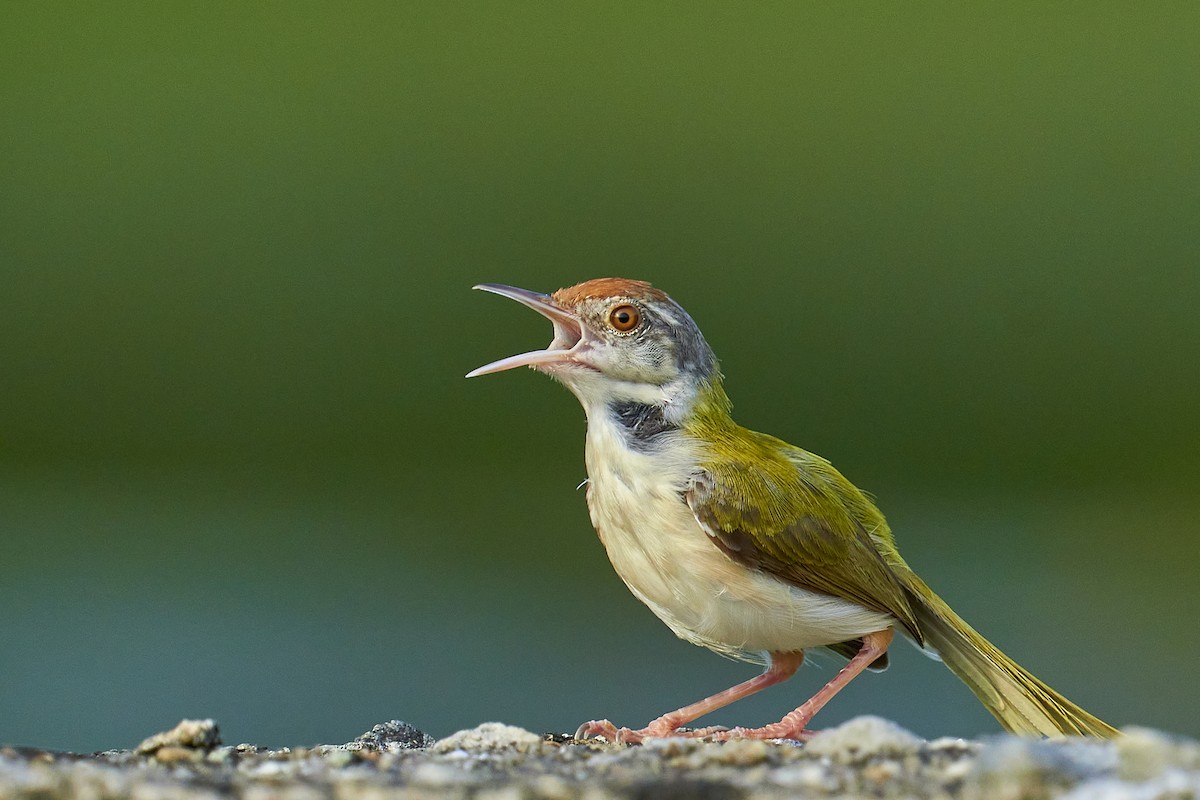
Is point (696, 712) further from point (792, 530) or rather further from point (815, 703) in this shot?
point (792, 530)

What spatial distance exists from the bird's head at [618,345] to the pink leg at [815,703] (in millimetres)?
794

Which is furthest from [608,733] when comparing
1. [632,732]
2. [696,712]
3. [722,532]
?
[722,532]

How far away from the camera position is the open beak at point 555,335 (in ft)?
9.57

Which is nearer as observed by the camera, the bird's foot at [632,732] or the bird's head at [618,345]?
the bird's foot at [632,732]

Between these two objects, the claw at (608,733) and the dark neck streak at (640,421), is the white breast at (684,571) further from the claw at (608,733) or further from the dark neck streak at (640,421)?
the claw at (608,733)

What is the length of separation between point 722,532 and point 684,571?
0.44ft

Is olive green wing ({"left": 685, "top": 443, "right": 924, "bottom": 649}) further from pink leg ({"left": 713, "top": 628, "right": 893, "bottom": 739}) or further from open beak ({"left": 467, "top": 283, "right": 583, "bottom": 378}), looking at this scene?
open beak ({"left": 467, "top": 283, "right": 583, "bottom": 378})

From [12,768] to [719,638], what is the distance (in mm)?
1639

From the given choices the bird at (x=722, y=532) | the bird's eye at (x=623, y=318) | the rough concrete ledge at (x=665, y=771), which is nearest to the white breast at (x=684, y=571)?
the bird at (x=722, y=532)

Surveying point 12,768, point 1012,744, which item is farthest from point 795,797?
point 12,768

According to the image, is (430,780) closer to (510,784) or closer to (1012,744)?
(510,784)

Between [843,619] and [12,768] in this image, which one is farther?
[843,619]

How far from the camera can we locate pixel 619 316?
3025 millimetres

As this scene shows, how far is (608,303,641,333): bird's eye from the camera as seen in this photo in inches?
119
